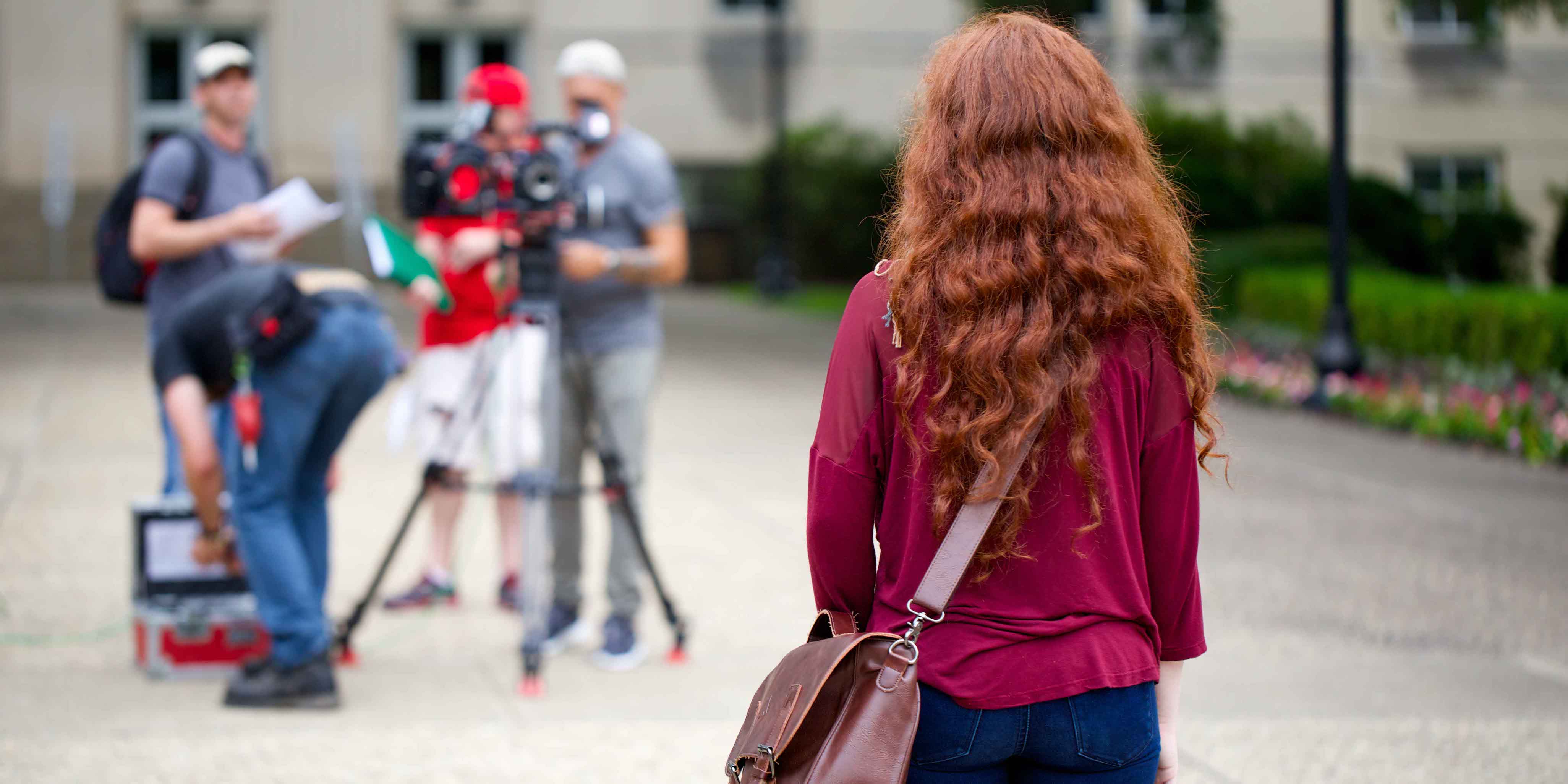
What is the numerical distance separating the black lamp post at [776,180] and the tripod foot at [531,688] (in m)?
19.3

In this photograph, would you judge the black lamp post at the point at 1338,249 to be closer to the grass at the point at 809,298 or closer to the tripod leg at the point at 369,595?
the tripod leg at the point at 369,595

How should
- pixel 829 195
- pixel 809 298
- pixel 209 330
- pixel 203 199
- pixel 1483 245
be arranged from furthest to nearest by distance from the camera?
pixel 829 195, pixel 809 298, pixel 1483 245, pixel 203 199, pixel 209 330

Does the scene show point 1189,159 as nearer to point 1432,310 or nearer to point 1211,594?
point 1432,310

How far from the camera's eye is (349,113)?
28000 millimetres

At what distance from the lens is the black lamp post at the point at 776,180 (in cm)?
2441

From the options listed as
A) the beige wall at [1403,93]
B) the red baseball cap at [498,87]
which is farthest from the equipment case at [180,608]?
the beige wall at [1403,93]

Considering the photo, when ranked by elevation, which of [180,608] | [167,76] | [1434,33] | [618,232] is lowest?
[180,608]

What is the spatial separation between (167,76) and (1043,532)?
29.2 metres

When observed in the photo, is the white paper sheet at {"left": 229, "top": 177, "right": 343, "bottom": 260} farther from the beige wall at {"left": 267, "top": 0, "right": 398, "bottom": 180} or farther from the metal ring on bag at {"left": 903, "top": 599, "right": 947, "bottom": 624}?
the beige wall at {"left": 267, "top": 0, "right": 398, "bottom": 180}

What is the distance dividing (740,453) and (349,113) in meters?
19.9

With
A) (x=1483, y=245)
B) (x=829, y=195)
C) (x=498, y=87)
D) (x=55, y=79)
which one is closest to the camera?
(x=498, y=87)

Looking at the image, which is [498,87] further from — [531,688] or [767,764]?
[767,764]

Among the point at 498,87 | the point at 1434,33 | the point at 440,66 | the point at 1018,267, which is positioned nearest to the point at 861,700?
the point at 1018,267

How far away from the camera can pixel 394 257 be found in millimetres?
5023
